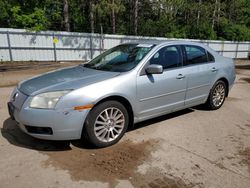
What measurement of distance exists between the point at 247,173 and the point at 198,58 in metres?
2.54

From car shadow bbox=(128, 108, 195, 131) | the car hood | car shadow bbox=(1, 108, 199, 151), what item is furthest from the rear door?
car shadow bbox=(1, 108, 199, 151)

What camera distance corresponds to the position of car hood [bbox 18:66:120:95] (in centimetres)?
329

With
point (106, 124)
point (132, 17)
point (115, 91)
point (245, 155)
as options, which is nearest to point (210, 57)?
point (245, 155)

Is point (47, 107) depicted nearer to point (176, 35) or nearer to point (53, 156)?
point (53, 156)

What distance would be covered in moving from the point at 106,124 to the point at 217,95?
3.06 m

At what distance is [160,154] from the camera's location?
3385 millimetres

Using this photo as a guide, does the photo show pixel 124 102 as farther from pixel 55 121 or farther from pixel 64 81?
pixel 55 121

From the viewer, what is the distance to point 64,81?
3488 mm

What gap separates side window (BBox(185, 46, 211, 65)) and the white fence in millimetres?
8227

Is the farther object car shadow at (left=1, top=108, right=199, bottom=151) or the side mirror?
the side mirror

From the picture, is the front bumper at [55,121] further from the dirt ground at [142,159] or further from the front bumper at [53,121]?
the dirt ground at [142,159]

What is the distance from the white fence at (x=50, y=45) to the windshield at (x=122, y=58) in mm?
8483

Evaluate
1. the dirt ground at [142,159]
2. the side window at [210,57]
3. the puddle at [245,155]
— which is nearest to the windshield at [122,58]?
the dirt ground at [142,159]

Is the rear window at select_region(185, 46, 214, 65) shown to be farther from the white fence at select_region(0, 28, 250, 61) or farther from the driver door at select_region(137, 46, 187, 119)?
the white fence at select_region(0, 28, 250, 61)
